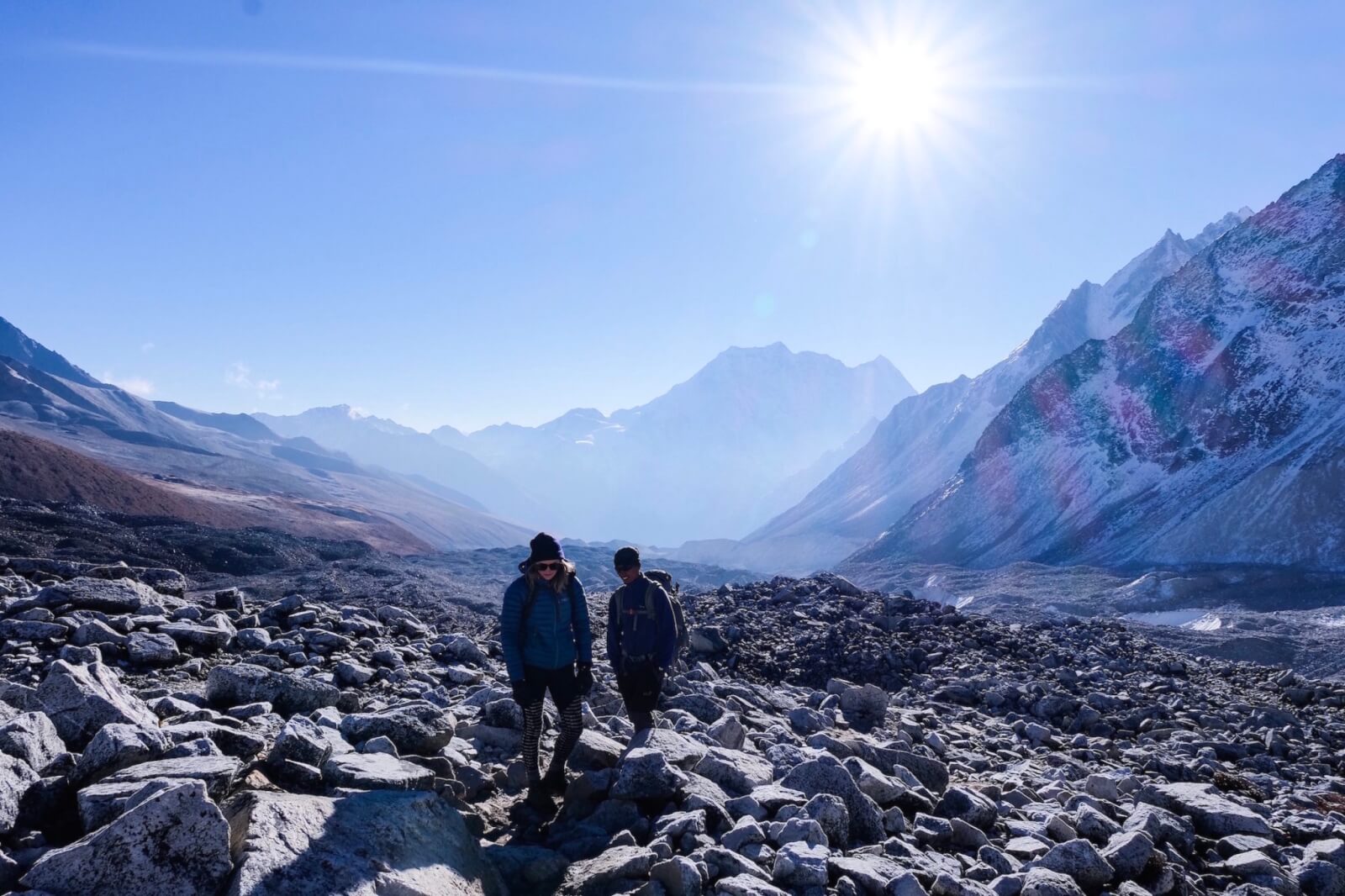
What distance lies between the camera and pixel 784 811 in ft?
16.9

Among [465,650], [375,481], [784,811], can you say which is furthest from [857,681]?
[375,481]

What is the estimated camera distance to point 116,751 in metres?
4.18

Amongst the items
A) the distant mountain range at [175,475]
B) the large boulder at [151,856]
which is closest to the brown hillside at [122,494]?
the distant mountain range at [175,475]

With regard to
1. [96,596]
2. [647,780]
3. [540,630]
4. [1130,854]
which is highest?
[540,630]

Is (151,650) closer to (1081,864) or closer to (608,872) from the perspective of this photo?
(608,872)

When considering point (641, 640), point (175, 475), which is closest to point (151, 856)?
point (641, 640)

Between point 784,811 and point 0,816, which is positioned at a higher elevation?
point 784,811

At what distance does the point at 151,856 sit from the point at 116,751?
1.26 metres

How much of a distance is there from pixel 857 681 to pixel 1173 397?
93906 mm

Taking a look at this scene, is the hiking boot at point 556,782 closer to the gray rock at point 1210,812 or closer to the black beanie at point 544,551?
the black beanie at point 544,551

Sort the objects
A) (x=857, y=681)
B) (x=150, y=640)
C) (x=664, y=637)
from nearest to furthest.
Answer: (x=664, y=637)
(x=150, y=640)
(x=857, y=681)

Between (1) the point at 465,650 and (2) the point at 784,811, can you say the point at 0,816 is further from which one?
(1) the point at 465,650

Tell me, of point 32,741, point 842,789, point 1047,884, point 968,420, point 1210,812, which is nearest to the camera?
point 32,741

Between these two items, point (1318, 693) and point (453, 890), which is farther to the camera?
point (1318, 693)
